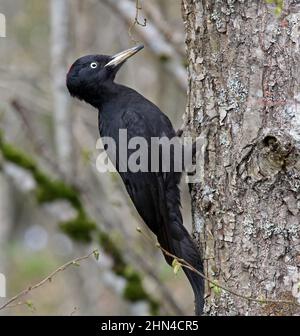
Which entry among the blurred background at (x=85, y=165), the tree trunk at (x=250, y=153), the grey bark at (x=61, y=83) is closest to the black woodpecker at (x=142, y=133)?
the tree trunk at (x=250, y=153)

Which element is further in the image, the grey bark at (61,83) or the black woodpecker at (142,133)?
the grey bark at (61,83)

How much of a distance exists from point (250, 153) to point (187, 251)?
2.45ft

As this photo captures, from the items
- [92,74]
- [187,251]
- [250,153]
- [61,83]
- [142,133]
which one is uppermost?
[61,83]

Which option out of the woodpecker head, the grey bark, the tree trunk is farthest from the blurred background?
the tree trunk

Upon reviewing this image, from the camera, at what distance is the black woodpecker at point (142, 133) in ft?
13.8

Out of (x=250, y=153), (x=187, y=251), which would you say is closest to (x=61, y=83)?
(x=187, y=251)

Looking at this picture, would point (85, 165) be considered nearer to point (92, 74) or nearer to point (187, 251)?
point (92, 74)

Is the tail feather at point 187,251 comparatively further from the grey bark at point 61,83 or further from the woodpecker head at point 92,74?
the grey bark at point 61,83

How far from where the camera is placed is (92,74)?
16.6ft

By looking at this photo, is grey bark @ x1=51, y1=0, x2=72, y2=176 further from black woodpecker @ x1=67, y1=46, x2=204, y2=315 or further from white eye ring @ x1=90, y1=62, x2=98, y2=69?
white eye ring @ x1=90, y1=62, x2=98, y2=69

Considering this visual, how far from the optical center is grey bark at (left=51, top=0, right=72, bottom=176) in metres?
6.78

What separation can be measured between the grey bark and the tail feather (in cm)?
245
